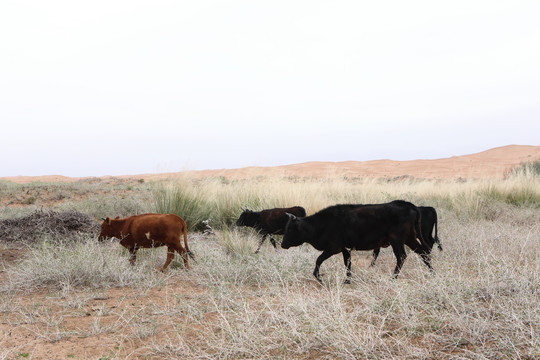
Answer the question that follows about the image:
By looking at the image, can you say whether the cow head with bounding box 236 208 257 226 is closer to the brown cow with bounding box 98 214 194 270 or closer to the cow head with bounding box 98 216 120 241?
the brown cow with bounding box 98 214 194 270

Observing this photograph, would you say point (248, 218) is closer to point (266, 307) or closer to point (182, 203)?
point (182, 203)

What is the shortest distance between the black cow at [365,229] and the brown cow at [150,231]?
190 centimetres

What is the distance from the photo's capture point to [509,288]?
3932mm

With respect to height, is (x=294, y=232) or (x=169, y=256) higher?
(x=294, y=232)

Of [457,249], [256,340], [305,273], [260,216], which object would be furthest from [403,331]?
[260,216]

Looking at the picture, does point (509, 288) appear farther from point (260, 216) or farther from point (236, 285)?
point (260, 216)

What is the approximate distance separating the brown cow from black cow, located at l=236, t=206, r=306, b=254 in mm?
1944

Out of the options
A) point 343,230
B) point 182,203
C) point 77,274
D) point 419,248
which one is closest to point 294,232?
point 343,230

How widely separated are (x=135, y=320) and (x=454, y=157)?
218 ft

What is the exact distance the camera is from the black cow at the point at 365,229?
5.00 m

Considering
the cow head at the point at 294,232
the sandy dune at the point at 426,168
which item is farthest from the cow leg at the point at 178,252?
the sandy dune at the point at 426,168

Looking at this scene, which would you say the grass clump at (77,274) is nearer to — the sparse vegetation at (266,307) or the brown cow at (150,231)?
the sparse vegetation at (266,307)

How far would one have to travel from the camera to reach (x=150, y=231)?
228 inches

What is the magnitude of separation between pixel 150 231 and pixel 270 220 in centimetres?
251
